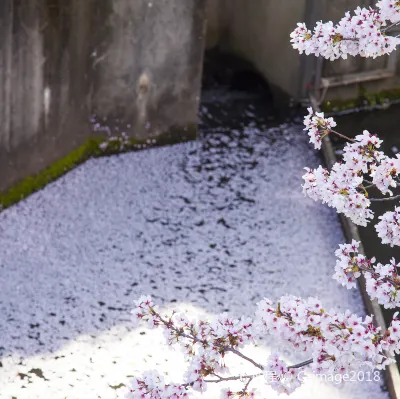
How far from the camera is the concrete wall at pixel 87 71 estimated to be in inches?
343

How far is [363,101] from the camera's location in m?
11.7

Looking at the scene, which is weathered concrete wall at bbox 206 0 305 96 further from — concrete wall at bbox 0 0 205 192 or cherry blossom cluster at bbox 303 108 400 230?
cherry blossom cluster at bbox 303 108 400 230

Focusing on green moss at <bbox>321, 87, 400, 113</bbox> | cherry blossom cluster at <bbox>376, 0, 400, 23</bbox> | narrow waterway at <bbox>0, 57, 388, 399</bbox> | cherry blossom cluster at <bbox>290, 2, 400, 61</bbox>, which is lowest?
narrow waterway at <bbox>0, 57, 388, 399</bbox>

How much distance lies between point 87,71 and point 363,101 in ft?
13.0

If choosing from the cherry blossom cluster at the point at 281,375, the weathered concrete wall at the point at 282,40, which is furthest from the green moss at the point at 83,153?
the cherry blossom cluster at the point at 281,375

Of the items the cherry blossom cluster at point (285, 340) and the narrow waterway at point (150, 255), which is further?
the narrow waterway at point (150, 255)

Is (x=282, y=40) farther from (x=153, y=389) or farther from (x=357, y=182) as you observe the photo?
(x=153, y=389)

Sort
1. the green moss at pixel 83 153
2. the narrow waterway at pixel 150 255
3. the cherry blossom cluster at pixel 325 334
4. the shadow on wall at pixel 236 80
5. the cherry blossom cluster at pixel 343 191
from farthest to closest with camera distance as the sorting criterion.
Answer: the shadow on wall at pixel 236 80 < the green moss at pixel 83 153 < the narrow waterway at pixel 150 255 < the cherry blossom cluster at pixel 343 191 < the cherry blossom cluster at pixel 325 334

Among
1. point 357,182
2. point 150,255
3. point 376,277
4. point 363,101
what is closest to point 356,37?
point 357,182

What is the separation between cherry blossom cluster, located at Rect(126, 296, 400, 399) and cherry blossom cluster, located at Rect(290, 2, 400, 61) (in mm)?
1081

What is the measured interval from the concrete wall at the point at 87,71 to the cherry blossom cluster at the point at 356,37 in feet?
13.5

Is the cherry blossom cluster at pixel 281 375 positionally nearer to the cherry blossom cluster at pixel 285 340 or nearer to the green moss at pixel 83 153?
the cherry blossom cluster at pixel 285 340

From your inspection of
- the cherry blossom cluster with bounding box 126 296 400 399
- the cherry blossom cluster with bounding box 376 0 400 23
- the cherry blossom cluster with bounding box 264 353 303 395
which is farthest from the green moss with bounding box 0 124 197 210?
the cherry blossom cluster with bounding box 376 0 400 23

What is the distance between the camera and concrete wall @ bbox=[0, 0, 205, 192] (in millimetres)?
8703
